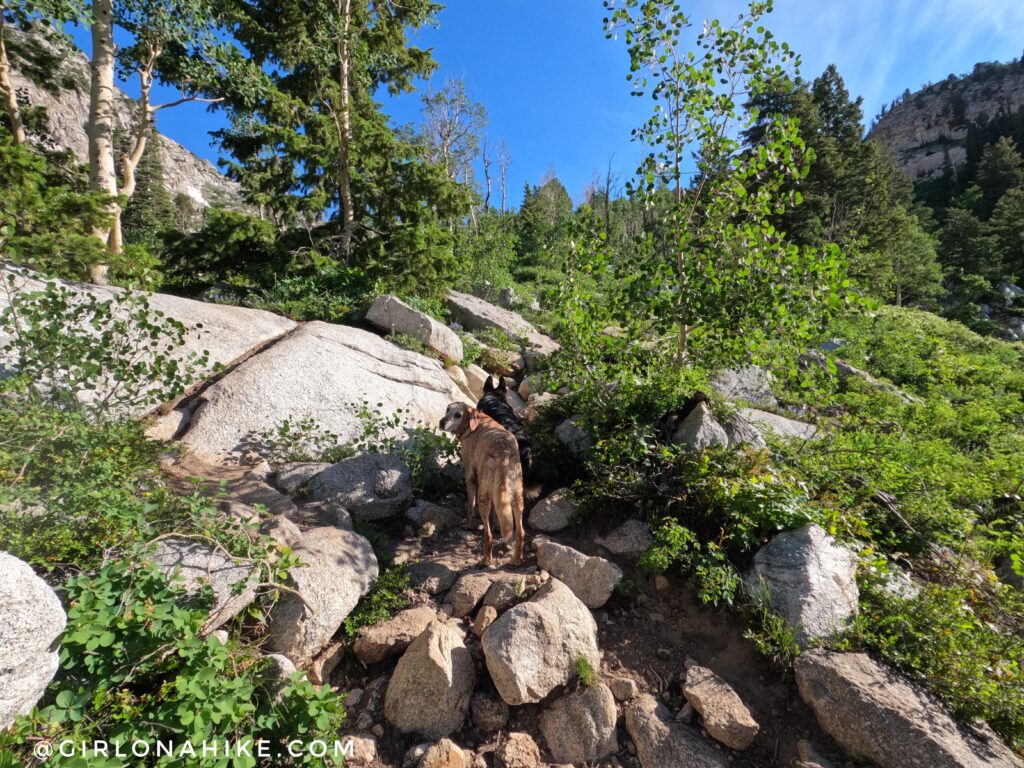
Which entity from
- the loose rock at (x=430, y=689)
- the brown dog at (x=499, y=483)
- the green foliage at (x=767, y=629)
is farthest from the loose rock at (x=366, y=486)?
the green foliage at (x=767, y=629)

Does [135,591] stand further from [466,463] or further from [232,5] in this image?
[232,5]

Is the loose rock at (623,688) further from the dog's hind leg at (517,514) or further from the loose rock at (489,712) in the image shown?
the dog's hind leg at (517,514)

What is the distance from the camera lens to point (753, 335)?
506 cm

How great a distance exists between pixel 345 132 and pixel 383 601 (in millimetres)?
13808

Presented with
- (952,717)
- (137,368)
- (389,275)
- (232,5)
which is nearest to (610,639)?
(952,717)

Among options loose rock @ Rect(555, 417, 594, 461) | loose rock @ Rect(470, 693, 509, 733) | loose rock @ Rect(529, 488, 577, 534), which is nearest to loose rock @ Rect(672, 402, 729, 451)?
loose rock @ Rect(555, 417, 594, 461)

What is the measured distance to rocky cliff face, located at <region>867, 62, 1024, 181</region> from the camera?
10400cm

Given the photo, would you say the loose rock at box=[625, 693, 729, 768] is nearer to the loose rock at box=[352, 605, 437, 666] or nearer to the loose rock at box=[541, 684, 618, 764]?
the loose rock at box=[541, 684, 618, 764]

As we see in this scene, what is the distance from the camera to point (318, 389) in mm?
7488

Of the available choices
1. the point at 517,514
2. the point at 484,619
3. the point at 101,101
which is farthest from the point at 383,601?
the point at 101,101

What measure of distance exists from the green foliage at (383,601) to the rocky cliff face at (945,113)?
455ft

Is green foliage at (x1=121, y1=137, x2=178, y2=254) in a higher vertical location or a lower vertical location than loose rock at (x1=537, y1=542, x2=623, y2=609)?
higher

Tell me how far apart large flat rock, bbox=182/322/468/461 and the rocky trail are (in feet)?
2.72

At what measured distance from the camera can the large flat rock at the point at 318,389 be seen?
635 centimetres
